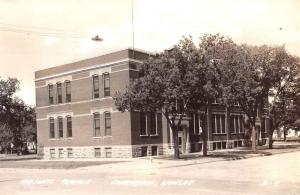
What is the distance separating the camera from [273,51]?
3909 centimetres

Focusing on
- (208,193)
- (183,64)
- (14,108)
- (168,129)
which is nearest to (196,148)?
(168,129)

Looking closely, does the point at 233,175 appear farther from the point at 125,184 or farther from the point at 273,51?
the point at 273,51

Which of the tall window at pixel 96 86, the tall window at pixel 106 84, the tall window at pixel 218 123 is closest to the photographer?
the tall window at pixel 106 84

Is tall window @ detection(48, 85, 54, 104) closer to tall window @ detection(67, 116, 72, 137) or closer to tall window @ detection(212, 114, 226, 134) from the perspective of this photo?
tall window @ detection(67, 116, 72, 137)

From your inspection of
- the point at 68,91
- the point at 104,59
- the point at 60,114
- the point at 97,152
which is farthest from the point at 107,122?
the point at 60,114

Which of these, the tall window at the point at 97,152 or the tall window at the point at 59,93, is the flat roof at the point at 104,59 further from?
the tall window at the point at 97,152

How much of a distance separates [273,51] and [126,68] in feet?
42.3

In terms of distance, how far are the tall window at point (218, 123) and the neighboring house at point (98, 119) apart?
0.24 metres

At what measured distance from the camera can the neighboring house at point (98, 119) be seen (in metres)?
36.4

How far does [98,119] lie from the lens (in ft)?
127

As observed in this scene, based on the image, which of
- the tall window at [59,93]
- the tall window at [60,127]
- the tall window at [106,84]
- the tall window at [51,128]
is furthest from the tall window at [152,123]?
the tall window at [51,128]

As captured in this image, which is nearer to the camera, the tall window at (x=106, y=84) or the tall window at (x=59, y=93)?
the tall window at (x=106, y=84)

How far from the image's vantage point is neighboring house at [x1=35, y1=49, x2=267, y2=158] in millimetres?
36375

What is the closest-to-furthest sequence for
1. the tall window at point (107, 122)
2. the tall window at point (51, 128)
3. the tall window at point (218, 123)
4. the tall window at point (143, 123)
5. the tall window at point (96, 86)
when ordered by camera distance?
the tall window at point (143, 123) < the tall window at point (107, 122) < the tall window at point (96, 86) < the tall window at point (51, 128) < the tall window at point (218, 123)
